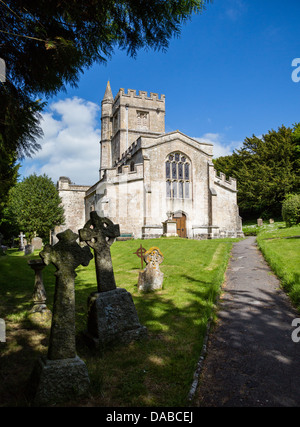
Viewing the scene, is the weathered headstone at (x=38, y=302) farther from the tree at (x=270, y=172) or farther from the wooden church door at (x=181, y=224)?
the tree at (x=270, y=172)

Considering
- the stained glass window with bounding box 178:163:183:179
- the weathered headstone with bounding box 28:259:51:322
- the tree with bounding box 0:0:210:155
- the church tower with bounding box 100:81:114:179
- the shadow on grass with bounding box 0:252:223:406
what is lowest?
the shadow on grass with bounding box 0:252:223:406

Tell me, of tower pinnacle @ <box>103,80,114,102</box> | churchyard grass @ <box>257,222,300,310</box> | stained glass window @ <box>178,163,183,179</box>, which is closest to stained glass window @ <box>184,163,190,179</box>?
stained glass window @ <box>178,163,183,179</box>

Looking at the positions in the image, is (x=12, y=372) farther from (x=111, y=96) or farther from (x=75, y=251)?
(x=111, y=96)

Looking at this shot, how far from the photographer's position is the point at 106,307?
419 centimetres

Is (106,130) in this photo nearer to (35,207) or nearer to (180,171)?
(35,207)

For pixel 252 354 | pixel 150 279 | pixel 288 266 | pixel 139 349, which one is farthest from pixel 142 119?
pixel 252 354

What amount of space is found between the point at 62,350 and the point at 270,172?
37312 mm

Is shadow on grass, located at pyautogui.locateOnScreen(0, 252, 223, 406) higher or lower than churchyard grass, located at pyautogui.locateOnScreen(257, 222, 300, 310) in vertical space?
lower

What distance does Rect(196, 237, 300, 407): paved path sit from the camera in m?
2.93

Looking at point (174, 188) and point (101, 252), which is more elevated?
point (174, 188)

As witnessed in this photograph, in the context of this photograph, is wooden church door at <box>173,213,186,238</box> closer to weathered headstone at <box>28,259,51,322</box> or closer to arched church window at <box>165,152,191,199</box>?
arched church window at <box>165,152,191,199</box>

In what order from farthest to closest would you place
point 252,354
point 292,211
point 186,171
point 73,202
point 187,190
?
1. point 73,202
2. point 186,171
3. point 187,190
4. point 292,211
5. point 252,354

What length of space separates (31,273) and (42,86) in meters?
7.80

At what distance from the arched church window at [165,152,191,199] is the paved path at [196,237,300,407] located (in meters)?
18.4
